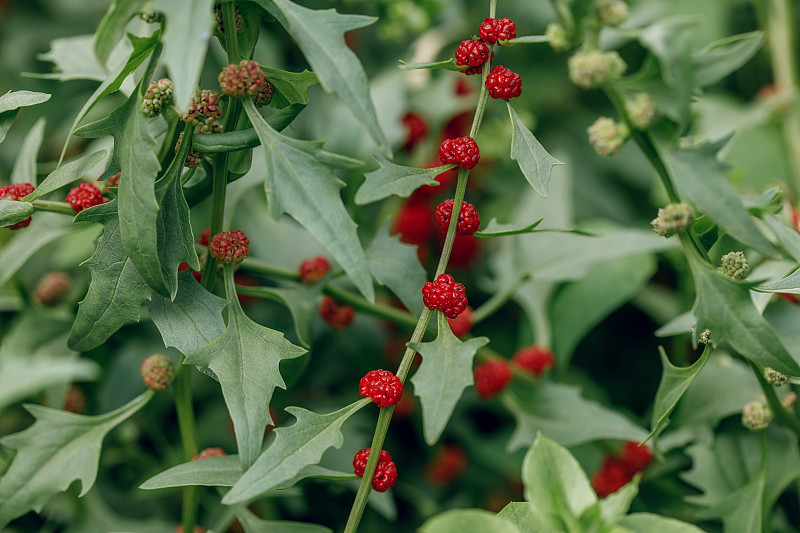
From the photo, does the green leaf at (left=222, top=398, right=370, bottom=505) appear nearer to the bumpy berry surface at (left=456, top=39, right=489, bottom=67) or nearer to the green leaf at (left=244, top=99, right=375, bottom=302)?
the green leaf at (left=244, top=99, right=375, bottom=302)

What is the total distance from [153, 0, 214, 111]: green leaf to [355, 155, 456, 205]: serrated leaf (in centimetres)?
11

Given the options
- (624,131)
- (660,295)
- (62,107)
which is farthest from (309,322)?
(62,107)

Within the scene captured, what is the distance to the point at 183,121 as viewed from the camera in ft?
1.48

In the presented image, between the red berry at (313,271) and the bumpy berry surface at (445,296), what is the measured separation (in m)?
0.17

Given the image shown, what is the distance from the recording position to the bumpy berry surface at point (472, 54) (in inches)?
17.7

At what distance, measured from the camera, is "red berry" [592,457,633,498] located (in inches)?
26.9

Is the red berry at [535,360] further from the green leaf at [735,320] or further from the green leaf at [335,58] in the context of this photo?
the green leaf at [335,58]

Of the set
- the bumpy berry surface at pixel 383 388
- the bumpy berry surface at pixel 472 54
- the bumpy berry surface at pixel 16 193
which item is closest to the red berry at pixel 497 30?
the bumpy berry surface at pixel 472 54

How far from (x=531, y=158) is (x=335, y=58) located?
0.13 metres

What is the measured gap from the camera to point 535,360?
76cm

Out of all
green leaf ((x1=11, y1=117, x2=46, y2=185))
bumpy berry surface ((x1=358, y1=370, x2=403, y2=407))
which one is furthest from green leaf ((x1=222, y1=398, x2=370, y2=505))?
green leaf ((x1=11, y1=117, x2=46, y2=185))

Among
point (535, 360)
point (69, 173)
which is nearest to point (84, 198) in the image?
point (69, 173)

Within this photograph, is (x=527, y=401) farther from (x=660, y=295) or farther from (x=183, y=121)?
(x=183, y=121)

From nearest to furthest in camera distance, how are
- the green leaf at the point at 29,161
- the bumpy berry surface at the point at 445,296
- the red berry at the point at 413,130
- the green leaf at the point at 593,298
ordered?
the bumpy berry surface at the point at 445,296 < the green leaf at the point at 29,161 < the green leaf at the point at 593,298 < the red berry at the point at 413,130
